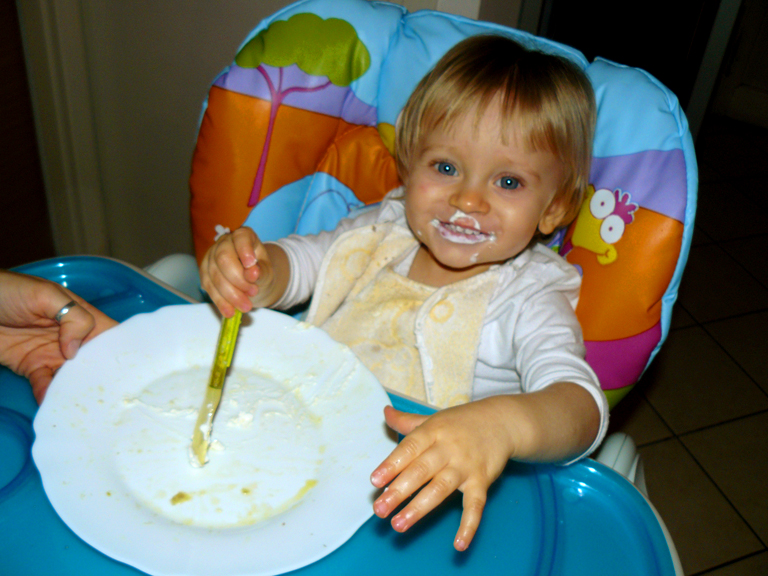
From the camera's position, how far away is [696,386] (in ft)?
6.35

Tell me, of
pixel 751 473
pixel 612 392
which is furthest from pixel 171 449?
pixel 751 473

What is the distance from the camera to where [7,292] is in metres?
0.82

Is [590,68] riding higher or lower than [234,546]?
higher

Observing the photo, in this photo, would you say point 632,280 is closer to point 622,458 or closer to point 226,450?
point 622,458

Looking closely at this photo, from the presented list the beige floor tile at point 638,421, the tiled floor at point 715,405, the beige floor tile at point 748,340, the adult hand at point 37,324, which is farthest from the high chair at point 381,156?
the beige floor tile at point 748,340

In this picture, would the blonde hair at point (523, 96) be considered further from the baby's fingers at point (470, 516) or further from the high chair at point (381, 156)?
the baby's fingers at point (470, 516)

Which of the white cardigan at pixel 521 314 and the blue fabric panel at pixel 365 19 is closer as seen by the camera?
the white cardigan at pixel 521 314

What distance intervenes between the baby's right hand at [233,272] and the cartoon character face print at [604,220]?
0.46 m

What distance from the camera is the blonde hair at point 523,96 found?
893 mm

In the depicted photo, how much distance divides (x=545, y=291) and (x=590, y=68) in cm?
33

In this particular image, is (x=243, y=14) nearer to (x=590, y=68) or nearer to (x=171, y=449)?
(x=590, y=68)

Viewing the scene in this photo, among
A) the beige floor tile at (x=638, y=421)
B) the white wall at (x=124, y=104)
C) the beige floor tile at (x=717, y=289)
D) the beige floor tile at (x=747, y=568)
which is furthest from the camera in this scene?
the beige floor tile at (x=717, y=289)

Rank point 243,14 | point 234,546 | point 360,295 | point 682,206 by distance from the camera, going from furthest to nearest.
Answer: point 243,14 < point 360,295 < point 682,206 < point 234,546

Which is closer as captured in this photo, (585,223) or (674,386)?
(585,223)
